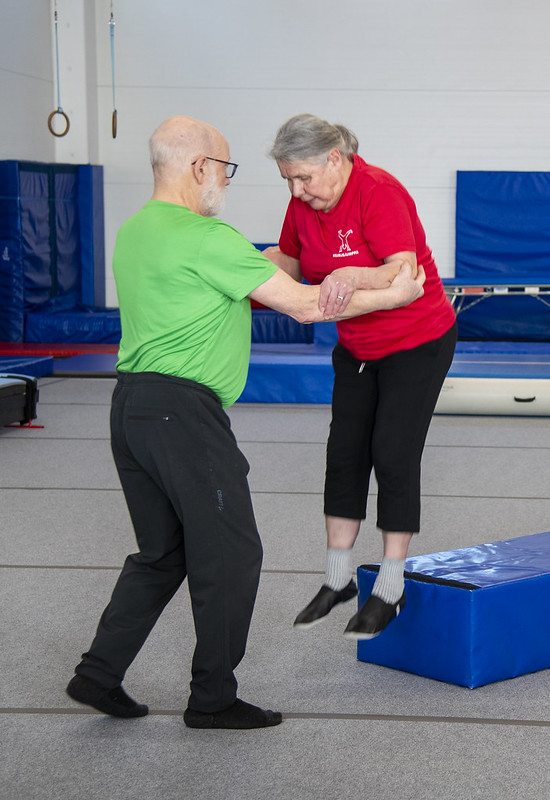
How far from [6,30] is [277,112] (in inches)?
114

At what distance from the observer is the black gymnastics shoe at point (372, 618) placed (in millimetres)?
2354

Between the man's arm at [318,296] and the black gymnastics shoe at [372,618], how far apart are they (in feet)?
2.38

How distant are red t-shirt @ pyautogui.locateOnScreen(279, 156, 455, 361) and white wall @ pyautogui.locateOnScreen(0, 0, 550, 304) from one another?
8.12 meters

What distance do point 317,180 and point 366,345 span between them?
436 mm

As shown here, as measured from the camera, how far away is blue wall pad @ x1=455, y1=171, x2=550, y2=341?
993 cm

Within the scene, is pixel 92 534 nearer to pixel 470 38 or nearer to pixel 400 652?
pixel 400 652

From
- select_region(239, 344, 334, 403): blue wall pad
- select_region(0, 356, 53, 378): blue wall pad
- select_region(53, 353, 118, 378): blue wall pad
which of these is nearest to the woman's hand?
select_region(239, 344, 334, 403): blue wall pad

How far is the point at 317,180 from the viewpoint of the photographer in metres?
2.35

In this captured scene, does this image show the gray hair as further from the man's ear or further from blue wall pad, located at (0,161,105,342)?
blue wall pad, located at (0,161,105,342)

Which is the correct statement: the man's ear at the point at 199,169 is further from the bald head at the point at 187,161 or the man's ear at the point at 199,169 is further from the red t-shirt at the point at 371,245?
the red t-shirt at the point at 371,245

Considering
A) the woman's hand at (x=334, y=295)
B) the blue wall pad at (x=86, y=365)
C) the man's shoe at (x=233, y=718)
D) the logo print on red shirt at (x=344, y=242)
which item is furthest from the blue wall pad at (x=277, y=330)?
the man's shoe at (x=233, y=718)

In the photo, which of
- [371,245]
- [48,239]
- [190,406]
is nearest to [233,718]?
[190,406]

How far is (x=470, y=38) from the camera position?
10.1 m

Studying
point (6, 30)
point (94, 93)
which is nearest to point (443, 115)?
point (94, 93)
